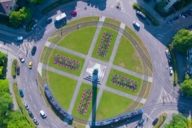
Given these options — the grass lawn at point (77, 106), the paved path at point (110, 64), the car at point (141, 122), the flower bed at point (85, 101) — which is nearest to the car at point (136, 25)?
the paved path at point (110, 64)

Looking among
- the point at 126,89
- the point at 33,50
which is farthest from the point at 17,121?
the point at 126,89

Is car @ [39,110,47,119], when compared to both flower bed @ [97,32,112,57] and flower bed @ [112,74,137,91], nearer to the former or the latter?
flower bed @ [112,74,137,91]

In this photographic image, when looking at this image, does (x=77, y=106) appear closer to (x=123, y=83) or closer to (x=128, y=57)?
(x=123, y=83)

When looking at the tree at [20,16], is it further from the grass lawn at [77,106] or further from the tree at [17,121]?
the tree at [17,121]

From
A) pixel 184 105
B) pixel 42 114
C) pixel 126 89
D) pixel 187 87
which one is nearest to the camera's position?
pixel 187 87

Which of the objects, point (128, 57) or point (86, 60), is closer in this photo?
point (86, 60)

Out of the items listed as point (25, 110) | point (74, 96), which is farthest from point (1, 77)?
point (74, 96)

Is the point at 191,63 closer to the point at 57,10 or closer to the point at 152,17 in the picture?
the point at 152,17
